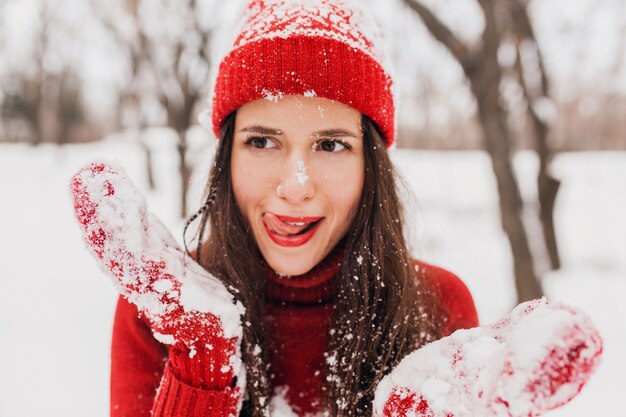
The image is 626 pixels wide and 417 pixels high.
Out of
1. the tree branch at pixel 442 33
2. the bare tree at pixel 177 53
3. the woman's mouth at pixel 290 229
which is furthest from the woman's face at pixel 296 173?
the bare tree at pixel 177 53

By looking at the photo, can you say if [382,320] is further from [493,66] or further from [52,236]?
[52,236]

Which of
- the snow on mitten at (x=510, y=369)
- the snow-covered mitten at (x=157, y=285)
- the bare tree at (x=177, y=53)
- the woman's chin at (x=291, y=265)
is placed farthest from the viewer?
the bare tree at (x=177, y=53)

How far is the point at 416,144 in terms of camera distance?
80.4 ft

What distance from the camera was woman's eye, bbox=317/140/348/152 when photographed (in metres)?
1.21

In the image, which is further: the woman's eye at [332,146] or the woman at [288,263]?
the woman's eye at [332,146]

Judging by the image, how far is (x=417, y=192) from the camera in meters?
6.19

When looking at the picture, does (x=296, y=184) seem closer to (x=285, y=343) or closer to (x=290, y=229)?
(x=290, y=229)

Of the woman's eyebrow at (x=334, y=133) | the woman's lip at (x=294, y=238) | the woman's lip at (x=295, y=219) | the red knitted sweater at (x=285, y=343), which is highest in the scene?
the woman's eyebrow at (x=334, y=133)

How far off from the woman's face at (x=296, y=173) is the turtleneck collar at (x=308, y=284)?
0.05 m

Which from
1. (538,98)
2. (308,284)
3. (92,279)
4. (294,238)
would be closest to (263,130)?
(294,238)

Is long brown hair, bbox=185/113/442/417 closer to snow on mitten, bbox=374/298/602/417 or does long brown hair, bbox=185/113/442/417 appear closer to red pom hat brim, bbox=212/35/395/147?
red pom hat brim, bbox=212/35/395/147

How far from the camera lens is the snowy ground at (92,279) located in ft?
8.91

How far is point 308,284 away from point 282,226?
0.65ft

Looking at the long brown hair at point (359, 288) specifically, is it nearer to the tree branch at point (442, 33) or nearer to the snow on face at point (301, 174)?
the snow on face at point (301, 174)
